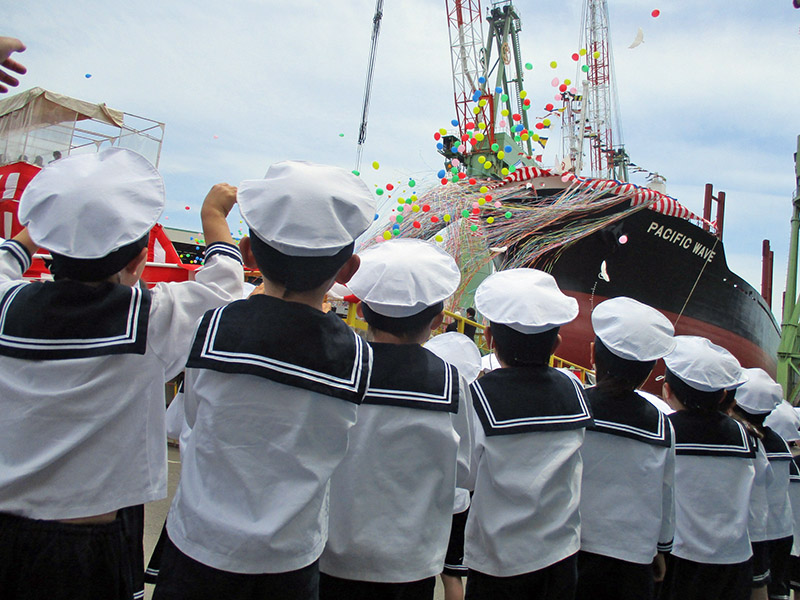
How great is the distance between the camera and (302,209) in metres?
1.23

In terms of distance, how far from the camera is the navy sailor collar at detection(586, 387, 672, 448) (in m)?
2.14

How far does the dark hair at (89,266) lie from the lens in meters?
1.33

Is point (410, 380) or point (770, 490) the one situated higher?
point (410, 380)

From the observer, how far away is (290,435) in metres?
1.22

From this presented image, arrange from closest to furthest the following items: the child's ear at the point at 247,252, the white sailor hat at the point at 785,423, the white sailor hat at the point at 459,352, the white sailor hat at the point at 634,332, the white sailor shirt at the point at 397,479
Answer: the child's ear at the point at 247,252 → the white sailor shirt at the point at 397,479 → the white sailor hat at the point at 634,332 → the white sailor hat at the point at 459,352 → the white sailor hat at the point at 785,423

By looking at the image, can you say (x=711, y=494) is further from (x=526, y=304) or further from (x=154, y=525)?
(x=154, y=525)

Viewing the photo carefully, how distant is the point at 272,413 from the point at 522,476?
991 mm

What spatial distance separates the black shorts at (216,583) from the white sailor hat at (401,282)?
0.76 m

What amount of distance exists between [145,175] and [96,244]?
21cm

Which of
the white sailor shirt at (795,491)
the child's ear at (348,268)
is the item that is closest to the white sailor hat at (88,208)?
the child's ear at (348,268)

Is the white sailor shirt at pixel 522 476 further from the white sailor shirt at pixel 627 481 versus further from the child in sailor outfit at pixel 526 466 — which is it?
the white sailor shirt at pixel 627 481

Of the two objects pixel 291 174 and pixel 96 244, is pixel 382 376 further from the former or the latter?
pixel 96 244

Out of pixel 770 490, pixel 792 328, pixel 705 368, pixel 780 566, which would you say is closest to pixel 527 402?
pixel 705 368

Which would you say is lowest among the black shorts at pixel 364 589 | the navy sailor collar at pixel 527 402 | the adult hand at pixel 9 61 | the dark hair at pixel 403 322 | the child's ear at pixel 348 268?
the black shorts at pixel 364 589
